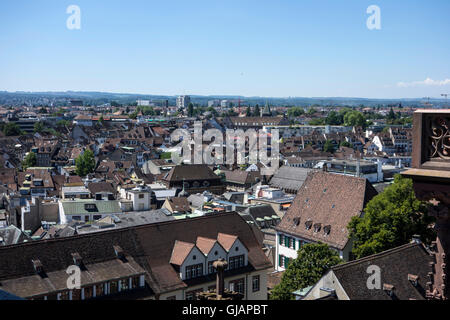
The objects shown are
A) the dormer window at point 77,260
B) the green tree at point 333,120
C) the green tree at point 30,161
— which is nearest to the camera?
the dormer window at point 77,260

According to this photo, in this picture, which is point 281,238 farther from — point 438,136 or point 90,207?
point 438,136

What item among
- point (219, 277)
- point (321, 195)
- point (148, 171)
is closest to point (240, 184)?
point (148, 171)

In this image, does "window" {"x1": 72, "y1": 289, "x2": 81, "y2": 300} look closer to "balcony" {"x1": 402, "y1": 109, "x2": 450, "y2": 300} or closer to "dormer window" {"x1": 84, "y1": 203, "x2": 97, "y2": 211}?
"balcony" {"x1": 402, "y1": 109, "x2": 450, "y2": 300}

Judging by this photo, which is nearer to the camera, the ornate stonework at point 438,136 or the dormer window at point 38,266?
the ornate stonework at point 438,136

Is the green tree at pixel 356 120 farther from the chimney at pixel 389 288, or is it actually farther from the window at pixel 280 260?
the chimney at pixel 389 288

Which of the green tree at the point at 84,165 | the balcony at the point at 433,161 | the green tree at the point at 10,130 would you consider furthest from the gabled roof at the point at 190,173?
the green tree at the point at 10,130
